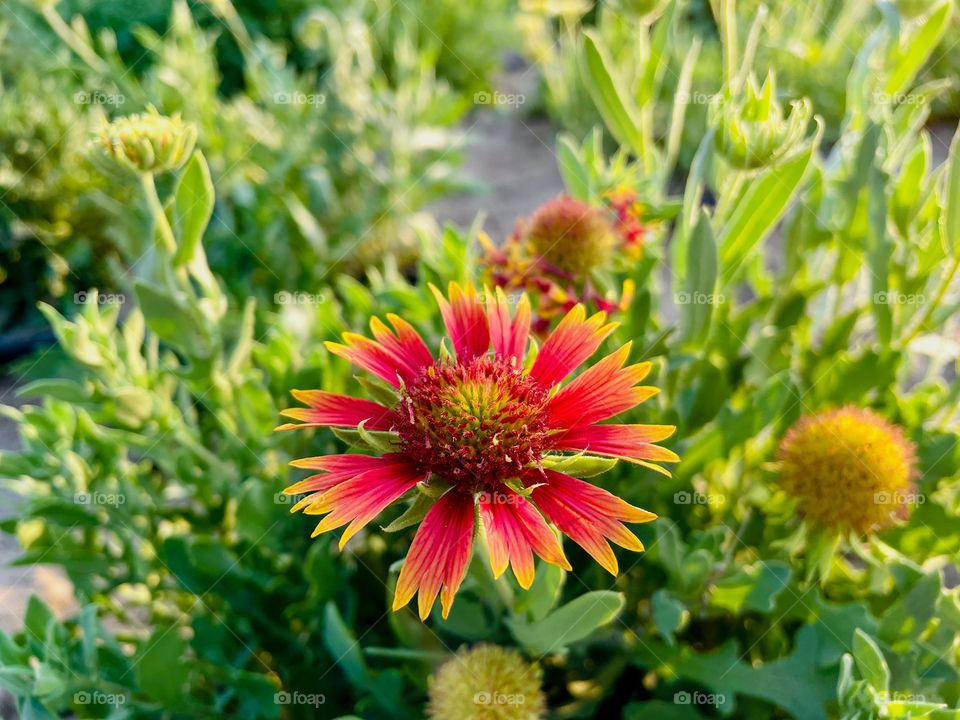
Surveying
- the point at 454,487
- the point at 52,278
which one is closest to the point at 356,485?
the point at 454,487

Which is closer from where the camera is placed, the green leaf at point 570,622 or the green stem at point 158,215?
the green leaf at point 570,622

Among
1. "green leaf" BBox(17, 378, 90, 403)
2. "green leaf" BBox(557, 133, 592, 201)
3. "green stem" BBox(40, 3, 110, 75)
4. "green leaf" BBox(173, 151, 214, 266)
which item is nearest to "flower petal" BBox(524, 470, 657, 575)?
"green leaf" BBox(173, 151, 214, 266)

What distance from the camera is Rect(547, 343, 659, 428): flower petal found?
2.55ft

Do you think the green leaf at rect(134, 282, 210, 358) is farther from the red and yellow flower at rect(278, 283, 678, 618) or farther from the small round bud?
the small round bud

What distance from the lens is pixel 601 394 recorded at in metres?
0.80

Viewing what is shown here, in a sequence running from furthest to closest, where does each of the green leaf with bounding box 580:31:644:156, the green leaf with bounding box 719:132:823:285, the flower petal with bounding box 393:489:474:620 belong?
A: the green leaf with bounding box 580:31:644:156 → the green leaf with bounding box 719:132:823:285 → the flower petal with bounding box 393:489:474:620

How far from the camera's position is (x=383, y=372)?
2.80 feet

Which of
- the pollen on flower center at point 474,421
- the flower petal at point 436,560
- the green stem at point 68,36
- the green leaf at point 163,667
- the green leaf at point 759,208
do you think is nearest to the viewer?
the flower petal at point 436,560

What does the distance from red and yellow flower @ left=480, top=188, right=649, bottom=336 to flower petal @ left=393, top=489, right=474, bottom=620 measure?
480 mm

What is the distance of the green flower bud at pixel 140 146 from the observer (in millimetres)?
1013

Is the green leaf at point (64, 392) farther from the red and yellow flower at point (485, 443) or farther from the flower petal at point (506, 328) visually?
the flower petal at point (506, 328)

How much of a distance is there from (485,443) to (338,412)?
6.7 inches

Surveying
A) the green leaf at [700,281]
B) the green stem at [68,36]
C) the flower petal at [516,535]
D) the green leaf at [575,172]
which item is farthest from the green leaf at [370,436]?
the green stem at [68,36]

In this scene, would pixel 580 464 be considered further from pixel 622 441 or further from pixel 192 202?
pixel 192 202
